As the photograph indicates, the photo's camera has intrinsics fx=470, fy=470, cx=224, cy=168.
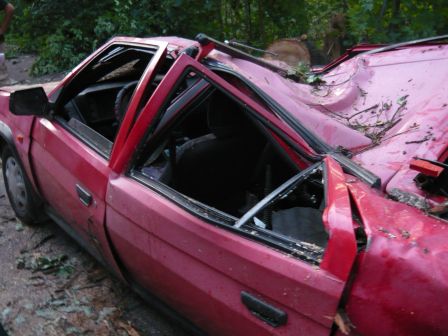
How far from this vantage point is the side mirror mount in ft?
9.29

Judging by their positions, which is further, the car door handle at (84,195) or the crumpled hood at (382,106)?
the car door handle at (84,195)

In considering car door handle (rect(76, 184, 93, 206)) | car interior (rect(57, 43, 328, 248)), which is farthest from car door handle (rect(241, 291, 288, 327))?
car door handle (rect(76, 184, 93, 206))

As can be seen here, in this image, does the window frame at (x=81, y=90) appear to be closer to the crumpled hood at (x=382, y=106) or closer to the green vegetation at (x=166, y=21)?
the crumpled hood at (x=382, y=106)

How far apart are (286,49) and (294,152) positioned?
16.5 ft

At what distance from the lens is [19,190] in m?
3.69

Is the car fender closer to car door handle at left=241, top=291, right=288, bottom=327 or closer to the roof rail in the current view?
the roof rail

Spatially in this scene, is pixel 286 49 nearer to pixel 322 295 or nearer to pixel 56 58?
pixel 56 58

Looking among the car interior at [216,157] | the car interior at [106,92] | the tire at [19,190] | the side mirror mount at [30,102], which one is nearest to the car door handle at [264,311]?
the car interior at [216,157]

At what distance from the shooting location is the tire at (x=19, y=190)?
11.5ft

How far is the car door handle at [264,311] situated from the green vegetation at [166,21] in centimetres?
503

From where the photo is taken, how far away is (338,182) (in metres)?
1.72

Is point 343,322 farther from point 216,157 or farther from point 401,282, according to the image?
point 216,157

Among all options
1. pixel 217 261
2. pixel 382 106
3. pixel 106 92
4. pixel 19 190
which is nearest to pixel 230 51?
pixel 382 106

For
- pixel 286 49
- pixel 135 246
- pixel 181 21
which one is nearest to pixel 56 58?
pixel 181 21
